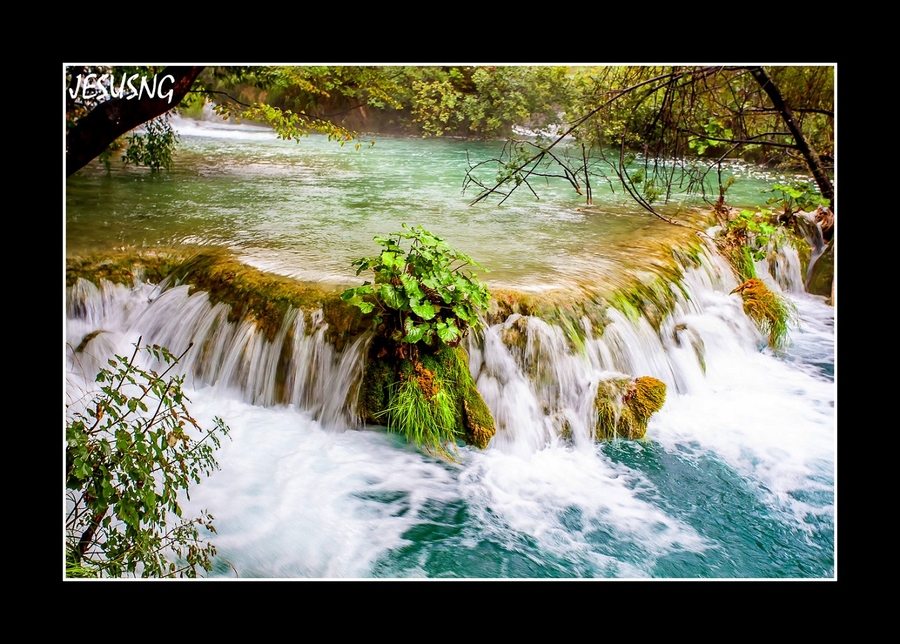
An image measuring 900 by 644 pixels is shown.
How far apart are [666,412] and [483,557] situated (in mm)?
1209

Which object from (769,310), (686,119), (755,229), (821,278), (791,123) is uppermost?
(686,119)

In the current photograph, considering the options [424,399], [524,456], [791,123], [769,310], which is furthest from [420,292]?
[769,310]

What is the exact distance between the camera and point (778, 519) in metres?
2.77

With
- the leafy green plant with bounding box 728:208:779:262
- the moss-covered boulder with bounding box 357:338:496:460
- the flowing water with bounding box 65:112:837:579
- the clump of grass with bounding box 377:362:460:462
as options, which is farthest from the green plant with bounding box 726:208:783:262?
the clump of grass with bounding box 377:362:460:462

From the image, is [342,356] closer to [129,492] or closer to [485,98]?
[129,492]

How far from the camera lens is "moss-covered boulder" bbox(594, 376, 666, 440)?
10.5 feet

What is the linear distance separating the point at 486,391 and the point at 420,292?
581 mm

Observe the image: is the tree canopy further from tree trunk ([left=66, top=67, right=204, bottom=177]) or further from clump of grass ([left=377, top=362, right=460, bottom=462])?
clump of grass ([left=377, top=362, right=460, bottom=462])

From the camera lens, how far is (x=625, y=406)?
3.23 m

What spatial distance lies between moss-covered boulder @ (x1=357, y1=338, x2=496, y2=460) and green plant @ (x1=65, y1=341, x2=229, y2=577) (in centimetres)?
75

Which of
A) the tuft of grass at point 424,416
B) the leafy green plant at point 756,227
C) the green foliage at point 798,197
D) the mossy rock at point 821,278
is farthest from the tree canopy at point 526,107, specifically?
the tuft of grass at point 424,416

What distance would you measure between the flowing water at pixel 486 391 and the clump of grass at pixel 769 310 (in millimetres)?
55

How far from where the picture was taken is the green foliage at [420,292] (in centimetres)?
297
